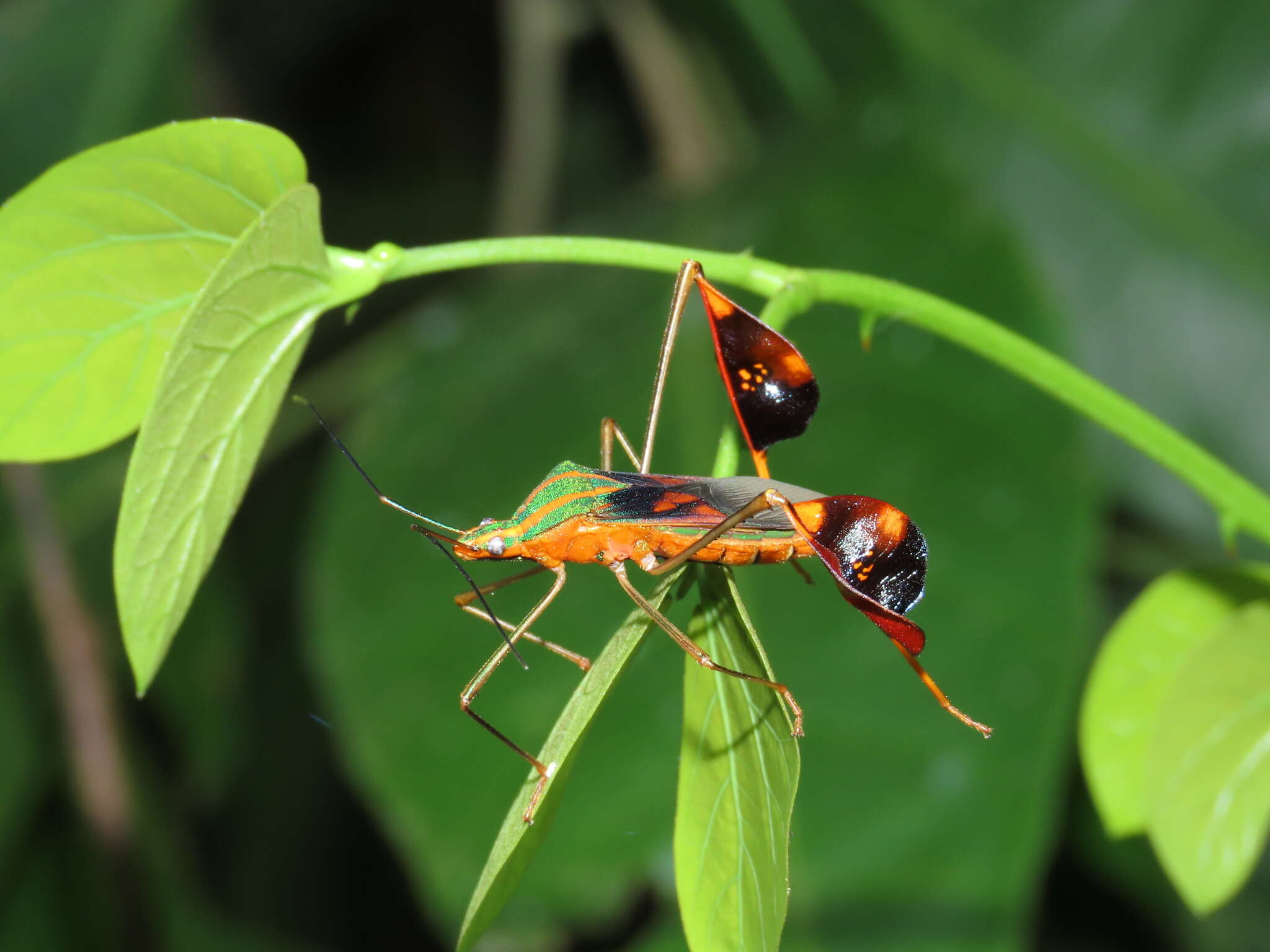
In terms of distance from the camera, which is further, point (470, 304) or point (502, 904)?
point (470, 304)

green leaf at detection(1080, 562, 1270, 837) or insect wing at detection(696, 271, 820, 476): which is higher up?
insect wing at detection(696, 271, 820, 476)

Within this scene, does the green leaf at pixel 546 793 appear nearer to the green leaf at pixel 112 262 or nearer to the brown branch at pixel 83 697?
the green leaf at pixel 112 262

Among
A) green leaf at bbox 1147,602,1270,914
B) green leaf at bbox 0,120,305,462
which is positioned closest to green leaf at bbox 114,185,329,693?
Answer: green leaf at bbox 0,120,305,462

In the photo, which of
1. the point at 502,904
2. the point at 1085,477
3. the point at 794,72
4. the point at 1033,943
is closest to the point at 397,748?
the point at 502,904

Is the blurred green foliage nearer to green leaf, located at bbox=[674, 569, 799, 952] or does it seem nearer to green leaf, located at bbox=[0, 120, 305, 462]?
green leaf, located at bbox=[674, 569, 799, 952]

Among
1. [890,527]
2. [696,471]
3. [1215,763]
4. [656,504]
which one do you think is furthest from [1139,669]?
[696,471]

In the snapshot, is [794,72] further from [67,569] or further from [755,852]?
[755,852]

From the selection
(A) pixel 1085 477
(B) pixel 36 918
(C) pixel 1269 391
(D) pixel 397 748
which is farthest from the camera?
(C) pixel 1269 391
